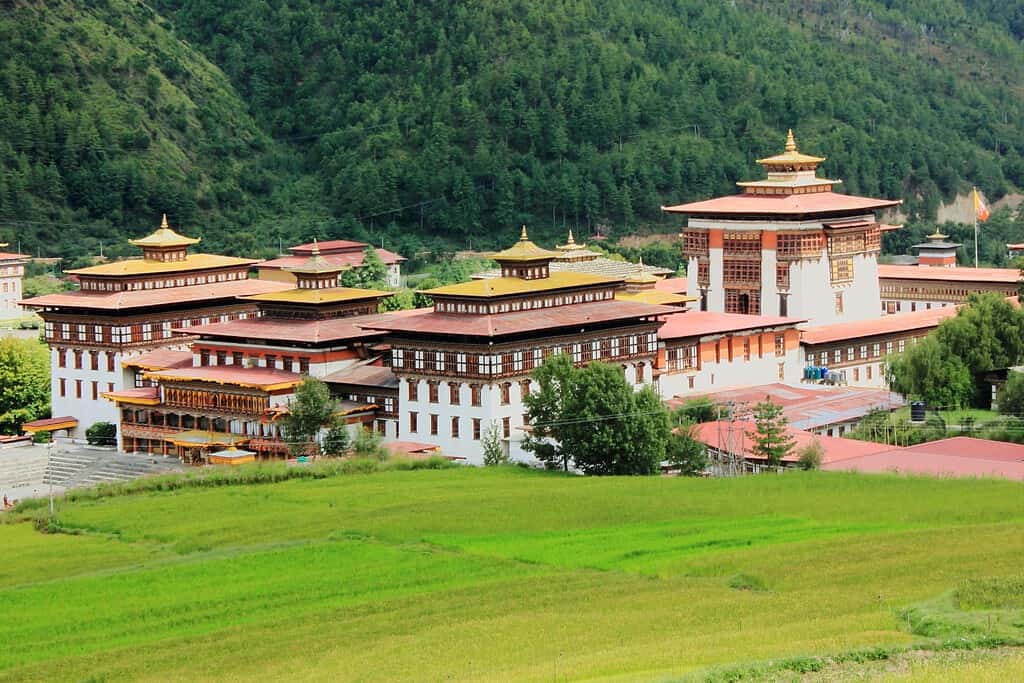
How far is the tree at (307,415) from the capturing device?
7512cm

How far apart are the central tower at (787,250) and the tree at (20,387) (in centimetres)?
2798

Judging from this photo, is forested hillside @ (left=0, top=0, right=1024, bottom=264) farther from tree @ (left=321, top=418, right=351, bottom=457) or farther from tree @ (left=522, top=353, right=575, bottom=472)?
tree @ (left=522, top=353, right=575, bottom=472)

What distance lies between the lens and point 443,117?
490 ft

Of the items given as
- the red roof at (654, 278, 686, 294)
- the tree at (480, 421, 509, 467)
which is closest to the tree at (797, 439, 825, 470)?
the tree at (480, 421, 509, 467)

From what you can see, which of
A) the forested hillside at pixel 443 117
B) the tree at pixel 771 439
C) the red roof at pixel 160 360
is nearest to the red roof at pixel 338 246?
the forested hillside at pixel 443 117

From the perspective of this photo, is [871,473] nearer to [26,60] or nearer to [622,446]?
[622,446]

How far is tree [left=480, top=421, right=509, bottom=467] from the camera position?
7400cm

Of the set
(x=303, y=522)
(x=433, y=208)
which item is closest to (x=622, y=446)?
(x=303, y=522)

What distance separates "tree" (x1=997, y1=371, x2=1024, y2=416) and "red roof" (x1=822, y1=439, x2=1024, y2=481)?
6.46m

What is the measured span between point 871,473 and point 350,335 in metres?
21.5

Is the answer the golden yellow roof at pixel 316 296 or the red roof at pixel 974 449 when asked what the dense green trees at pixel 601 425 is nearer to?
the red roof at pixel 974 449

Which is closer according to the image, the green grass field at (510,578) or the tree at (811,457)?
the green grass field at (510,578)

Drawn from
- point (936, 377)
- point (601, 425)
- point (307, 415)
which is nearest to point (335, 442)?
point (307, 415)

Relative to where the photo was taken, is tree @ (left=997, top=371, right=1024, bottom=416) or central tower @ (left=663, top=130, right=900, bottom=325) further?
central tower @ (left=663, top=130, right=900, bottom=325)
